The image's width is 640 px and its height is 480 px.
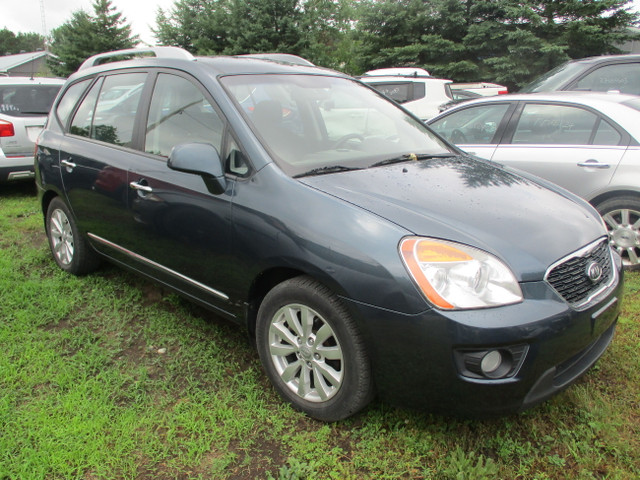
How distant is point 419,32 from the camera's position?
908 inches

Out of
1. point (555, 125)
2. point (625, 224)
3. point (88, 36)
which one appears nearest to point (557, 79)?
point (555, 125)

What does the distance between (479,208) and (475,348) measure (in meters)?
0.69

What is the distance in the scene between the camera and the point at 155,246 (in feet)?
9.79

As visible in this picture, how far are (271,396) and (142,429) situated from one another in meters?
0.63

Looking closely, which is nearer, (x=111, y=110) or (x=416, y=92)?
(x=111, y=110)

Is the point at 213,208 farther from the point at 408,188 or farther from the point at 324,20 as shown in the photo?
the point at 324,20

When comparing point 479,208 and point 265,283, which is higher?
point 479,208

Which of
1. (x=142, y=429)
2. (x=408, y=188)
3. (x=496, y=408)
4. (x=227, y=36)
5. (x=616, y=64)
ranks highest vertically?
(x=227, y=36)

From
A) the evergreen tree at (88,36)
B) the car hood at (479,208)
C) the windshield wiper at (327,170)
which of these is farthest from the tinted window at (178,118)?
the evergreen tree at (88,36)

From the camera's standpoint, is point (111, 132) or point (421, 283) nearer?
point (421, 283)

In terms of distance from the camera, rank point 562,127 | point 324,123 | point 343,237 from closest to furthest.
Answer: point 343,237 < point 324,123 < point 562,127

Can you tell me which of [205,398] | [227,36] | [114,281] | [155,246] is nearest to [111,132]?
[155,246]

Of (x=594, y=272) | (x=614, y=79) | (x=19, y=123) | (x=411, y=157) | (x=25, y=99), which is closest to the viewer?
(x=594, y=272)

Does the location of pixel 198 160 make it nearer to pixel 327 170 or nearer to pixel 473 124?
pixel 327 170
